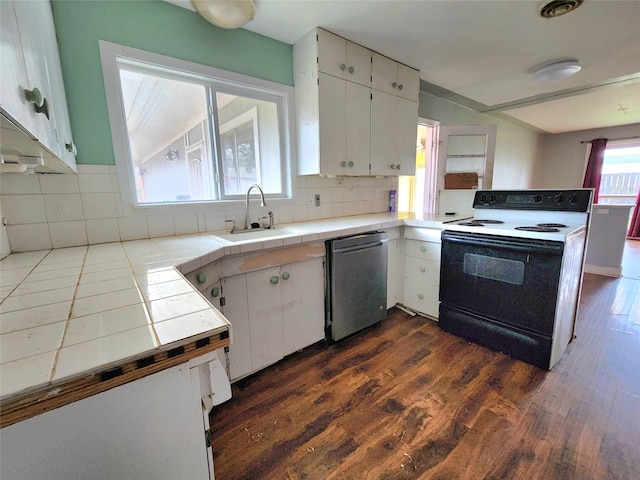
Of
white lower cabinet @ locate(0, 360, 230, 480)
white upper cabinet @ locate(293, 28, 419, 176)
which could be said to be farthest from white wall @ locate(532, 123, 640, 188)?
white lower cabinet @ locate(0, 360, 230, 480)

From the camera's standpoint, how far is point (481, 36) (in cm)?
217

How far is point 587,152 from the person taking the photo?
609 cm

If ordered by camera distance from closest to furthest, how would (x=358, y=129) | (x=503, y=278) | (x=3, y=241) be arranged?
(x=3, y=241) < (x=503, y=278) < (x=358, y=129)

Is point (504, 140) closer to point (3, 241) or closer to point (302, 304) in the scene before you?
point (302, 304)

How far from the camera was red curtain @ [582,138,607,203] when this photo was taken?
5.91 meters

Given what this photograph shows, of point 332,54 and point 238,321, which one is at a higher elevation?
point 332,54

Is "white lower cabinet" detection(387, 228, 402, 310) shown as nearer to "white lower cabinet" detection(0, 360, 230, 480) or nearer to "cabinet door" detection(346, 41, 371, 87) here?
"cabinet door" detection(346, 41, 371, 87)

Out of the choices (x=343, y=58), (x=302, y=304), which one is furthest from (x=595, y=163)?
(x=302, y=304)

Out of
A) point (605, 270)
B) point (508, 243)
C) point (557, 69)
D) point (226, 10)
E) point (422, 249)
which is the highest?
point (557, 69)

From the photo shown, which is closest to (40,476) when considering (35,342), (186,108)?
(35,342)

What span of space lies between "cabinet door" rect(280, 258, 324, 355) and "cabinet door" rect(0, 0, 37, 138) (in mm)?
1350

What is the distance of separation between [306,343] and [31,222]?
177 cm

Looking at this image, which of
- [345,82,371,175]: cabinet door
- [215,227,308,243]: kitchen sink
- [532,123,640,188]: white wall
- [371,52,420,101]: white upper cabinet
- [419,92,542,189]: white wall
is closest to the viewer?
[215,227,308,243]: kitchen sink

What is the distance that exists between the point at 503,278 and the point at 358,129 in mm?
1651
